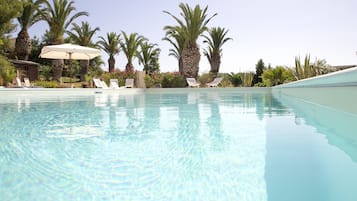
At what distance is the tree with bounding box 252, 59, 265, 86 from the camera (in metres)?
25.5

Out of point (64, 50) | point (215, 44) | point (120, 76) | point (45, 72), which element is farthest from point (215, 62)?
point (45, 72)

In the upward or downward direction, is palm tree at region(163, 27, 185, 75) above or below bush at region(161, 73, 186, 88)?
above

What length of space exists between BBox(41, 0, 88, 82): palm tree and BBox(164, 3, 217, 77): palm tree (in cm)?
902

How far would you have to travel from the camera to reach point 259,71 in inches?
1031

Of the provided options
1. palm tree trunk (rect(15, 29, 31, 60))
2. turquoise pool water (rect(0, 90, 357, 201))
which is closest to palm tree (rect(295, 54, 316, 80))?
turquoise pool water (rect(0, 90, 357, 201))

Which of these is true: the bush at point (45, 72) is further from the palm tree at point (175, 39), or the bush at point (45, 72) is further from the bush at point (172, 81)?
the bush at point (172, 81)

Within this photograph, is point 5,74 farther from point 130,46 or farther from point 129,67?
point 130,46

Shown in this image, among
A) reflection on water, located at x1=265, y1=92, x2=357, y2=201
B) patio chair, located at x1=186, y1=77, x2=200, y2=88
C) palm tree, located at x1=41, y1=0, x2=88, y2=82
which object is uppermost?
palm tree, located at x1=41, y1=0, x2=88, y2=82

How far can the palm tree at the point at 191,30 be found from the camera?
22203mm

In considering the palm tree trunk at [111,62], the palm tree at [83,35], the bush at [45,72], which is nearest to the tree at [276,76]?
the palm tree at [83,35]

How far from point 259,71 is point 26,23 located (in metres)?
21.7

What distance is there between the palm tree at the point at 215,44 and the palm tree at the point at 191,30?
11.5 ft

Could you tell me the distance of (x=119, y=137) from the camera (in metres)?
2.95

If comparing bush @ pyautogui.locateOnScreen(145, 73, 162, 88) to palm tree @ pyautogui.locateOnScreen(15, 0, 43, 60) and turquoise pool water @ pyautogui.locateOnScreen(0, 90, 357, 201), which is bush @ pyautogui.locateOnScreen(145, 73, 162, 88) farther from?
turquoise pool water @ pyautogui.locateOnScreen(0, 90, 357, 201)
